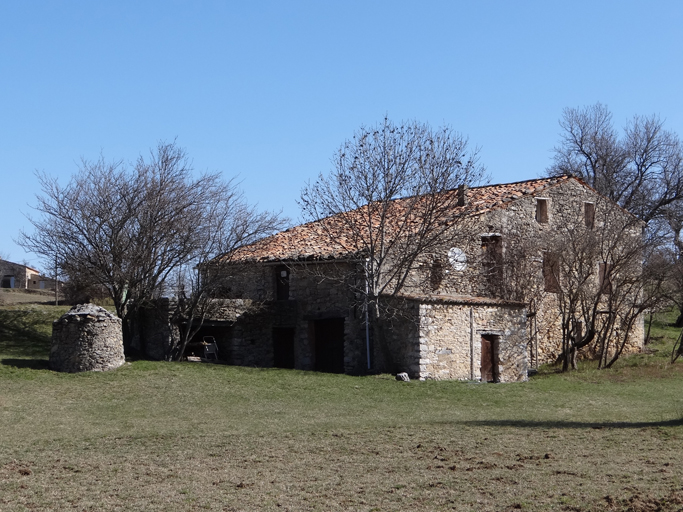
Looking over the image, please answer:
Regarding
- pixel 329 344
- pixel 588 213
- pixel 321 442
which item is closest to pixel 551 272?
pixel 588 213

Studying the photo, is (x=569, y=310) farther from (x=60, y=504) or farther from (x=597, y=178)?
(x=60, y=504)

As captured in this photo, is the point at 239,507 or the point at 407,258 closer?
the point at 239,507

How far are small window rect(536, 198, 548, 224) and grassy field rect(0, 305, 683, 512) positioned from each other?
8.80 metres

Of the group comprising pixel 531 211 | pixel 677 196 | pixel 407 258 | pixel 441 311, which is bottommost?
pixel 441 311

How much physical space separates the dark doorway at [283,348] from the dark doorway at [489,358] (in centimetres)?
699

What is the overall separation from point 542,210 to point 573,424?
17219 mm

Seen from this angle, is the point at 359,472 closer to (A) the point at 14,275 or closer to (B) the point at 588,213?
(B) the point at 588,213

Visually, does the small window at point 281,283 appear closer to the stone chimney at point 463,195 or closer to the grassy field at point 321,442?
the grassy field at point 321,442

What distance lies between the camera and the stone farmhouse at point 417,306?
24.5 meters

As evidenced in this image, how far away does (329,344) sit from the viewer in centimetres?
2761

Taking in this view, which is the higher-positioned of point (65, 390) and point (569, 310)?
point (569, 310)

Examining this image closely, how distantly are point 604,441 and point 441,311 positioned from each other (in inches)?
453

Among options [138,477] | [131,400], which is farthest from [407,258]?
[138,477]

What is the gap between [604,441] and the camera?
42.2 feet
